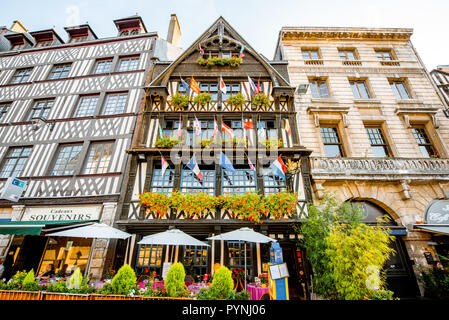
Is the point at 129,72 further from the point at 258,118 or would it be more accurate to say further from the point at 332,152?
the point at 332,152

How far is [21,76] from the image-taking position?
13359 millimetres

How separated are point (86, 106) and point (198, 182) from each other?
861cm

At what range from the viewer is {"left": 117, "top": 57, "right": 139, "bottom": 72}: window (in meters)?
12.5

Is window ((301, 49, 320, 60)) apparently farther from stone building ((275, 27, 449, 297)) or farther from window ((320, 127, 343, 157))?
window ((320, 127, 343, 157))

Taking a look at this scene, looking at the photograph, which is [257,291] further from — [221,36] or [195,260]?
[221,36]

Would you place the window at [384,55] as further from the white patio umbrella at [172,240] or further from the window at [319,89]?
the white patio umbrella at [172,240]

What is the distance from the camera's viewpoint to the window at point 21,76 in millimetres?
13221

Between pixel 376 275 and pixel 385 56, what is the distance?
14022mm

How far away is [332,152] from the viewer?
9.96 m

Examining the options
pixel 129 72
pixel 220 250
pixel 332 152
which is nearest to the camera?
pixel 220 250

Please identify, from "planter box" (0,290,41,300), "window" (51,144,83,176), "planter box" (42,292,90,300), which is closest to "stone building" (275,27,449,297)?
"planter box" (42,292,90,300)

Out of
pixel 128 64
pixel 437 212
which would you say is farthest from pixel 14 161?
pixel 437 212

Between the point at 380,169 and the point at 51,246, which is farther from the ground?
the point at 380,169

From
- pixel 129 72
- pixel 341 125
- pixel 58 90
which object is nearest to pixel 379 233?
pixel 341 125
